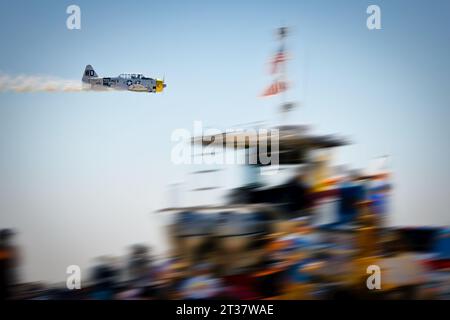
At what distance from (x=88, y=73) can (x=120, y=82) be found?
242mm

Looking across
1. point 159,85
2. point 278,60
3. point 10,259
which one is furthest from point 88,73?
point 10,259

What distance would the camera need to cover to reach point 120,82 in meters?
3.96

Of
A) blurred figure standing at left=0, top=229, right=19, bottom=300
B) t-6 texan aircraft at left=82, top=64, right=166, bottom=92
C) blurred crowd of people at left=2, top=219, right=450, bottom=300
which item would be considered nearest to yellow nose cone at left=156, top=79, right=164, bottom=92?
t-6 texan aircraft at left=82, top=64, right=166, bottom=92

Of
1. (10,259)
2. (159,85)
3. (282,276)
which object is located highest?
(159,85)

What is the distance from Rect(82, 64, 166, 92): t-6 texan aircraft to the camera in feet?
13.0

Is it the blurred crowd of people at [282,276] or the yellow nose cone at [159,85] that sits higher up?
the yellow nose cone at [159,85]

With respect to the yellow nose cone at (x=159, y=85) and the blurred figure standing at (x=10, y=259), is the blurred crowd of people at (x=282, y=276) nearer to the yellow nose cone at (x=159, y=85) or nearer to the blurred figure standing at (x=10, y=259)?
the blurred figure standing at (x=10, y=259)

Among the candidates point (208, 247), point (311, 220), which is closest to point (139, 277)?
point (208, 247)

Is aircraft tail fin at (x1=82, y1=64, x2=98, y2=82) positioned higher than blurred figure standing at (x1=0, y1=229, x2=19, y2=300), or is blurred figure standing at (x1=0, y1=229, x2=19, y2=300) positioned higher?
aircraft tail fin at (x1=82, y1=64, x2=98, y2=82)

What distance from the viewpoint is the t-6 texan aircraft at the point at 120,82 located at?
396 centimetres

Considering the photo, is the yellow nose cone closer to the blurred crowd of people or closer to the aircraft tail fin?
the aircraft tail fin

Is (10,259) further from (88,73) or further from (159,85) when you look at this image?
(159,85)

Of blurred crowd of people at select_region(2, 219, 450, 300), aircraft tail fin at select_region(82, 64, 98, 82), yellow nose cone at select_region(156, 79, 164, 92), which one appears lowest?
blurred crowd of people at select_region(2, 219, 450, 300)

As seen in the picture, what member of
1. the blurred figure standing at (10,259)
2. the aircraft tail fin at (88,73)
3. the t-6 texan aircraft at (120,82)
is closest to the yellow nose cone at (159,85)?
the t-6 texan aircraft at (120,82)
